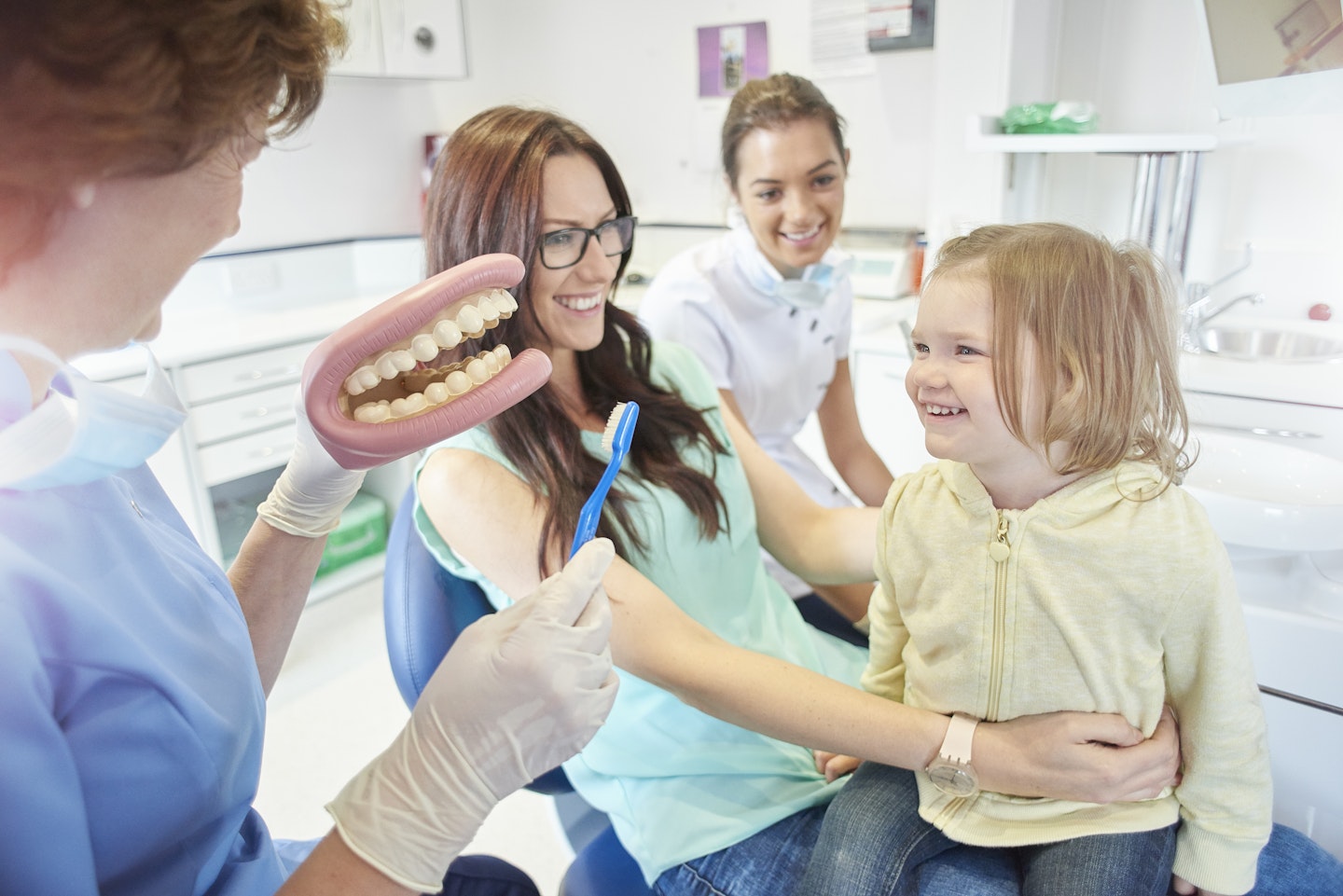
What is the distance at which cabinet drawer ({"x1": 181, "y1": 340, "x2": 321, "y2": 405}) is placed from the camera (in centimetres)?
238

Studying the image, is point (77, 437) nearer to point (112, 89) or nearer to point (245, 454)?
point (112, 89)

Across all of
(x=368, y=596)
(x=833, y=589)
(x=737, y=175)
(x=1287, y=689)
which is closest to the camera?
(x=1287, y=689)

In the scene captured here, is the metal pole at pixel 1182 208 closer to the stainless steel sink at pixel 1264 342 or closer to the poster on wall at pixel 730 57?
the stainless steel sink at pixel 1264 342

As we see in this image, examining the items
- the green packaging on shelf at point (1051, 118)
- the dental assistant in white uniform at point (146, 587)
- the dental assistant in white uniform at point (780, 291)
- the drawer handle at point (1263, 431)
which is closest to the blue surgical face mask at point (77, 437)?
the dental assistant in white uniform at point (146, 587)

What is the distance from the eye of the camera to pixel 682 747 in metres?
1.09

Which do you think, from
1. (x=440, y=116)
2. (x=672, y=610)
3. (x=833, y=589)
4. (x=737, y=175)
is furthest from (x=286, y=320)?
(x=672, y=610)

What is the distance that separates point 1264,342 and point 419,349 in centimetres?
213

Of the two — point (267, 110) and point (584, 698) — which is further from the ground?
point (267, 110)

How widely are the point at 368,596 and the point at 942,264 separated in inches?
102

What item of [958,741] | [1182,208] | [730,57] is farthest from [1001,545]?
[730,57]

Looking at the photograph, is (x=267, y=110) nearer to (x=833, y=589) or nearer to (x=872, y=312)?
(x=833, y=589)

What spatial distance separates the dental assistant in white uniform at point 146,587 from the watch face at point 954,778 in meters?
0.36

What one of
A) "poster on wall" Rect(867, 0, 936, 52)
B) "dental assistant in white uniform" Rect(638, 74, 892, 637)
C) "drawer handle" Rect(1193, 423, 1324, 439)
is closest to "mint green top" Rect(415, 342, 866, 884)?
"dental assistant in white uniform" Rect(638, 74, 892, 637)

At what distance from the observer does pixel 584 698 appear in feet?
2.53
